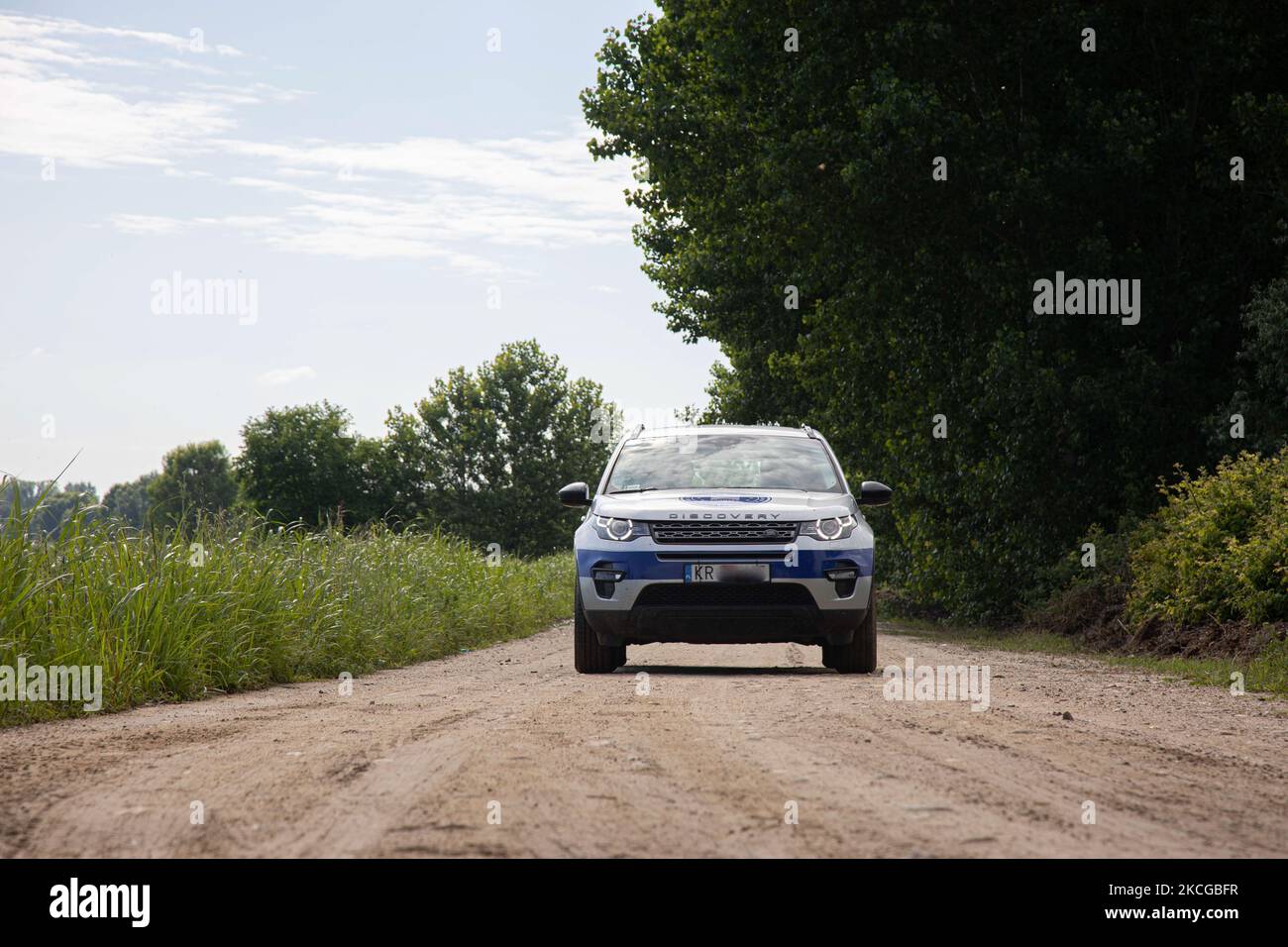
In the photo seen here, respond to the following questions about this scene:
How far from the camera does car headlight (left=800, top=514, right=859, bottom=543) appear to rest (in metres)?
10.7

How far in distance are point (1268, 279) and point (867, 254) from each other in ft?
18.9

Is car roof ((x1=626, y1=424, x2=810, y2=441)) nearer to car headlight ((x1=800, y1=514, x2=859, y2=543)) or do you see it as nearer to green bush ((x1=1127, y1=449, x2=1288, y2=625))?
car headlight ((x1=800, y1=514, x2=859, y2=543))

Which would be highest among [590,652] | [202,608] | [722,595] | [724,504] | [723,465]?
[723,465]

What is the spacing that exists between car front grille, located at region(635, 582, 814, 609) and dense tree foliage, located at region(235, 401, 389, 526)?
7293 centimetres

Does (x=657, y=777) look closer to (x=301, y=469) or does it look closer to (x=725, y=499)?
(x=725, y=499)

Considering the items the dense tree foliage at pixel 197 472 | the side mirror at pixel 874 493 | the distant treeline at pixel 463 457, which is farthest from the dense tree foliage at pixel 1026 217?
the dense tree foliage at pixel 197 472

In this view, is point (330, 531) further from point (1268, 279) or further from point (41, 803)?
point (1268, 279)

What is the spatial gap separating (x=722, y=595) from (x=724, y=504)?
0.82 m

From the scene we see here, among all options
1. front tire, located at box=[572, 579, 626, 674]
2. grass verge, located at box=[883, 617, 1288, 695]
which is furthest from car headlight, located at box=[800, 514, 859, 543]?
grass verge, located at box=[883, 617, 1288, 695]

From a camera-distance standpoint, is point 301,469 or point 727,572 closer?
point 727,572

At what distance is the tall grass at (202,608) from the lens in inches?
377

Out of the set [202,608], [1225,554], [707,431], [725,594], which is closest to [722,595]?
[725,594]

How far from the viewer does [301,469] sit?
84562mm

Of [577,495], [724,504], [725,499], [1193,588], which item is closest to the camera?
[724,504]
